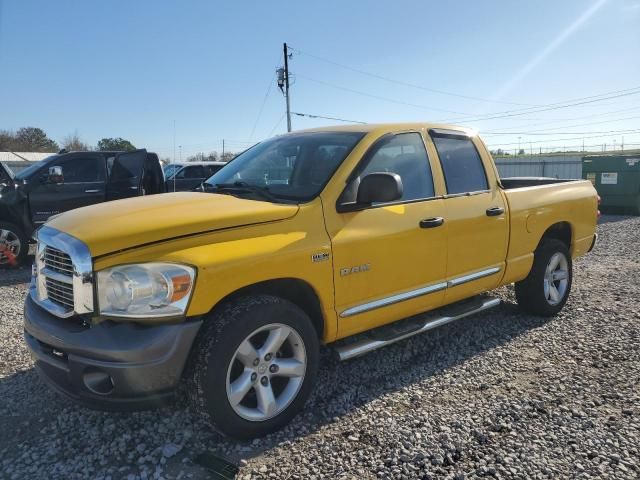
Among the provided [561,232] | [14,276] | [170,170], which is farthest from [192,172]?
[561,232]

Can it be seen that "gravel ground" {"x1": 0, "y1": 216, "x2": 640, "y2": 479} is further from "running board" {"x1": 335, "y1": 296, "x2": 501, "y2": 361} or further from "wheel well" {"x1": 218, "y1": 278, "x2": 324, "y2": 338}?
"wheel well" {"x1": 218, "y1": 278, "x2": 324, "y2": 338}

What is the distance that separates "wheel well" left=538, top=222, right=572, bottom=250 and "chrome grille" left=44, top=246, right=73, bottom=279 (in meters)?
4.46

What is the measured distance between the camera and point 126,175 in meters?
8.88

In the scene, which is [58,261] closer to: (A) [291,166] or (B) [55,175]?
(A) [291,166]

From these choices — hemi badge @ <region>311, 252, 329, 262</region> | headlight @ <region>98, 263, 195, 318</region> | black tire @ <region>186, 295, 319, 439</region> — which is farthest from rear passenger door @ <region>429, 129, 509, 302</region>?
headlight @ <region>98, 263, 195, 318</region>

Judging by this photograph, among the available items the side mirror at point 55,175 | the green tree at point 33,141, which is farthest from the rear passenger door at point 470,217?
the green tree at point 33,141

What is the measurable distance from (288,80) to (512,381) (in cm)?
2771

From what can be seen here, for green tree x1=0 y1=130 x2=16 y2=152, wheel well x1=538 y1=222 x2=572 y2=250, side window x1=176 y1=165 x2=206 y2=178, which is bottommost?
wheel well x1=538 y1=222 x2=572 y2=250

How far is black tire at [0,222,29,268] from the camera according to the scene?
815 cm

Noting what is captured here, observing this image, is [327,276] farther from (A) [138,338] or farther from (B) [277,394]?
(A) [138,338]

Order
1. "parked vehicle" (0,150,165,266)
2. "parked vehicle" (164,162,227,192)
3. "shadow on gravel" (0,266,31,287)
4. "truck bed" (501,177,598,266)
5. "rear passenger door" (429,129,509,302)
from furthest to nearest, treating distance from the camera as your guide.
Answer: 1. "parked vehicle" (164,162,227,192)
2. "parked vehicle" (0,150,165,266)
3. "shadow on gravel" (0,266,31,287)
4. "truck bed" (501,177,598,266)
5. "rear passenger door" (429,129,509,302)

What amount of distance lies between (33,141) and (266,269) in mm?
63145

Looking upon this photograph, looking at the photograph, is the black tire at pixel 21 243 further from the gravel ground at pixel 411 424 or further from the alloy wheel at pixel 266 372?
the alloy wheel at pixel 266 372

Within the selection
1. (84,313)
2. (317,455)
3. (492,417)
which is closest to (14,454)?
(84,313)
